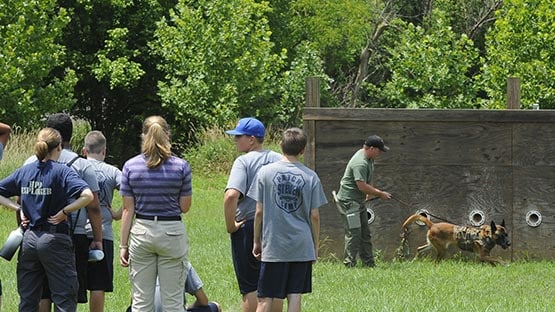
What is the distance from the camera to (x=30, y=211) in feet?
26.6

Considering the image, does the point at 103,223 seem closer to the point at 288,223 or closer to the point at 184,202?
the point at 184,202

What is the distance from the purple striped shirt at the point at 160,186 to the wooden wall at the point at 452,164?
6.60m

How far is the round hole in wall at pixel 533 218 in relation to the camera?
576 inches

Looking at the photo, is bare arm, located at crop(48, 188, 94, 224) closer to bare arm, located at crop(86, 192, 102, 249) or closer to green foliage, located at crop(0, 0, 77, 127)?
bare arm, located at crop(86, 192, 102, 249)

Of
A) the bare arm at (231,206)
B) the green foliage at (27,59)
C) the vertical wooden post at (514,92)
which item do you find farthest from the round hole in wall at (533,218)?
the green foliage at (27,59)

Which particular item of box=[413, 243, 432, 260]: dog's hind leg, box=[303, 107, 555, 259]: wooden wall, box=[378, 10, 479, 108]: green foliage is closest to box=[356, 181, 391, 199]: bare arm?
box=[303, 107, 555, 259]: wooden wall

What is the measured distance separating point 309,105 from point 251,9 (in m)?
19.1

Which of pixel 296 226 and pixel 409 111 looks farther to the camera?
pixel 409 111

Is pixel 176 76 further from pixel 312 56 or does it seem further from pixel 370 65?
pixel 370 65

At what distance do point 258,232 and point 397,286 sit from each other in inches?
147

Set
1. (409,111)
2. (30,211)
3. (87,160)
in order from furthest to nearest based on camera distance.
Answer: (409,111) < (87,160) < (30,211)

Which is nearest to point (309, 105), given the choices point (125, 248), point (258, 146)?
point (258, 146)

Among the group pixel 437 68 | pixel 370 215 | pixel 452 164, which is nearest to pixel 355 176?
pixel 370 215

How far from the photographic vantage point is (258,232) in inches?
337
